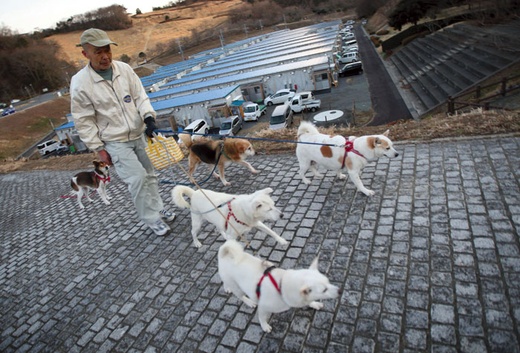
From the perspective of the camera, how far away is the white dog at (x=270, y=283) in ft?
8.89

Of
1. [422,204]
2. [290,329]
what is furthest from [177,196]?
[422,204]

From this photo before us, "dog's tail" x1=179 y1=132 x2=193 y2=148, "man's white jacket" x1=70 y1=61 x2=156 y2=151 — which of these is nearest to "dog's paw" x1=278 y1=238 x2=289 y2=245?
"man's white jacket" x1=70 y1=61 x2=156 y2=151

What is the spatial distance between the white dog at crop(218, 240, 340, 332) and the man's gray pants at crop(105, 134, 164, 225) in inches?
102

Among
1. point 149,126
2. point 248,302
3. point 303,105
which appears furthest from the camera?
point 303,105

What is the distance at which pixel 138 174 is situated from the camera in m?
5.09

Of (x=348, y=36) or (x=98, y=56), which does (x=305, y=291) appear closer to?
(x=98, y=56)

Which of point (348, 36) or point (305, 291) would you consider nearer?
point (305, 291)

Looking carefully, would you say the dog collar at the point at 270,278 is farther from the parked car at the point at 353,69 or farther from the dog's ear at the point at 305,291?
the parked car at the point at 353,69

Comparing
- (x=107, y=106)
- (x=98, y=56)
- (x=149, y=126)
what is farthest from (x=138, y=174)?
(x=98, y=56)

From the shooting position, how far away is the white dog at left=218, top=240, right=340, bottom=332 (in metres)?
2.71

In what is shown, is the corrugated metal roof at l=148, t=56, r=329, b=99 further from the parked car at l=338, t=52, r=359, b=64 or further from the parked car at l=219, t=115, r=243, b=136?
the parked car at l=219, t=115, r=243, b=136

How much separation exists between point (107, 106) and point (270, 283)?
3805 mm

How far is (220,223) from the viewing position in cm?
435

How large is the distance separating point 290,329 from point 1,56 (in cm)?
9093
